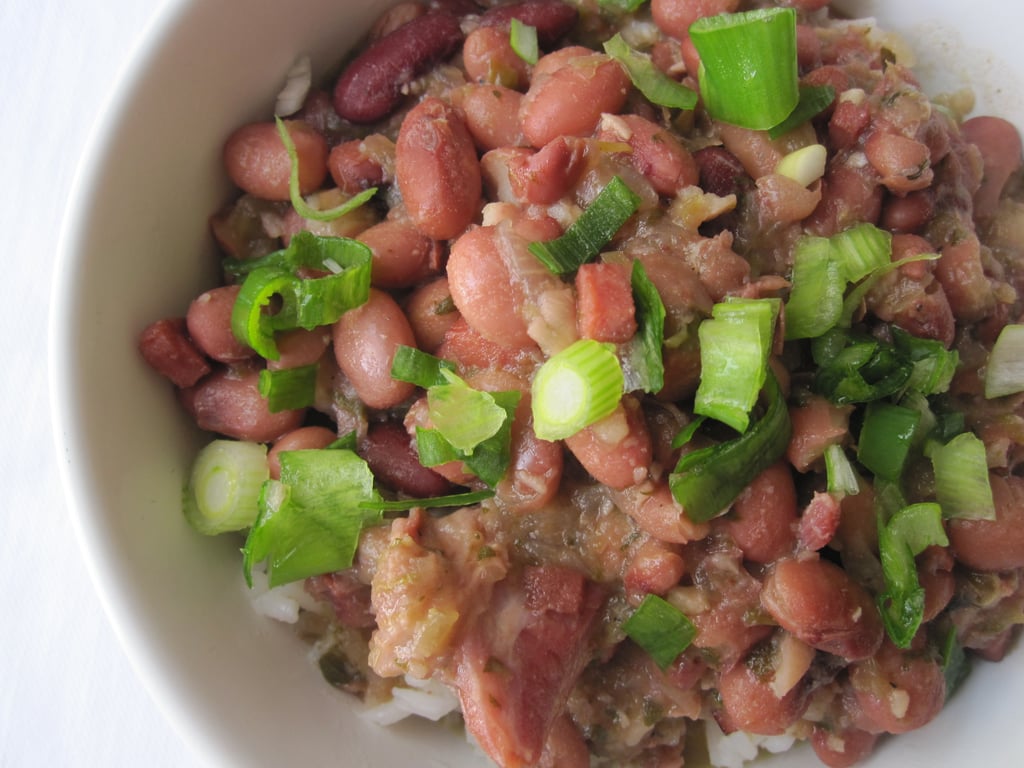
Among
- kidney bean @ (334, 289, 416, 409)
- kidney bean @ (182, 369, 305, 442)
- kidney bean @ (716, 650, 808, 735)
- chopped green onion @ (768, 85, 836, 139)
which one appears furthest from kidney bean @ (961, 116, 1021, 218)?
kidney bean @ (182, 369, 305, 442)

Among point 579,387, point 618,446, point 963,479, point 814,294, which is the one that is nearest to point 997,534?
point 963,479

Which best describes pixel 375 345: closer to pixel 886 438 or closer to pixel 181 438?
pixel 181 438

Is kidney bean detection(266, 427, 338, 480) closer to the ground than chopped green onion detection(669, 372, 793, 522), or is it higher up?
higher up

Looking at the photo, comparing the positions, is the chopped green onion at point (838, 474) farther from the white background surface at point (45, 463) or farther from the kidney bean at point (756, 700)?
the white background surface at point (45, 463)

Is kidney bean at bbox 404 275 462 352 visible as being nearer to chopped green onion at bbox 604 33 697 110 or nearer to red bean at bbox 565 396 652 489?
red bean at bbox 565 396 652 489

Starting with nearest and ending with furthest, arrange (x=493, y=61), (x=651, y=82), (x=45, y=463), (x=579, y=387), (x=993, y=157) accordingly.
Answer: (x=579, y=387) → (x=651, y=82) → (x=493, y=61) → (x=993, y=157) → (x=45, y=463)
